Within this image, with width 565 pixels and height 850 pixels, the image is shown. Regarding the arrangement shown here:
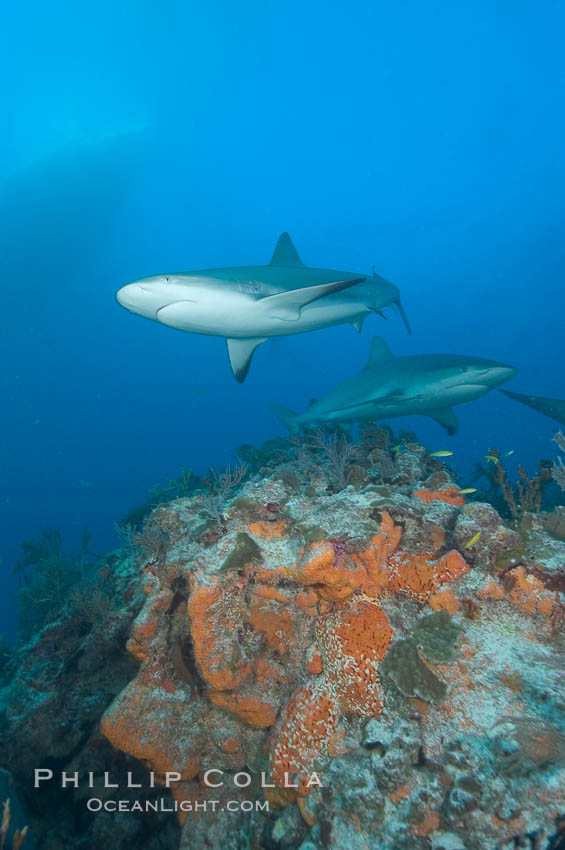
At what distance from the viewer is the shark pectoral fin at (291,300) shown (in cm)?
506

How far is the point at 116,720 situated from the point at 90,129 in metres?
108

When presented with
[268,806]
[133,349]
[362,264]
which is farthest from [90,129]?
[268,806]

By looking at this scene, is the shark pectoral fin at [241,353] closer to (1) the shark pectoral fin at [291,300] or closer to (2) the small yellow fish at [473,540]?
(1) the shark pectoral fin at [291,300]

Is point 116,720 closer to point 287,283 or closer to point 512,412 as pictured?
point 287,283

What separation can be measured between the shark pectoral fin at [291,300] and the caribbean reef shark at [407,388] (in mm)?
3505

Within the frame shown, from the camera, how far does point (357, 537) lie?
3.49 metres

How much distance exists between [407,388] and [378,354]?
186 centimetres

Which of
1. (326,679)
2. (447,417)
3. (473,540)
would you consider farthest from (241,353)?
(447,417)

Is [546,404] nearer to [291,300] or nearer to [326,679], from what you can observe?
[291,300]

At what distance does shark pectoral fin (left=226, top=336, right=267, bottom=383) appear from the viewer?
7.05 m

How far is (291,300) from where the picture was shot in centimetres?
555

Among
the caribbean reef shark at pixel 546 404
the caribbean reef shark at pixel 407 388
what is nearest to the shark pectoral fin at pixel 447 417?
the caribbean reef shark at pixel 407 388

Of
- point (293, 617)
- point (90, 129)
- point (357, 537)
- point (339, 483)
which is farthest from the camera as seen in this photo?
point (90, 129)

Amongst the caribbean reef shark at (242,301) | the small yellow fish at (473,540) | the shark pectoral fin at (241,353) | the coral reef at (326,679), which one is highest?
the caribbean reef shark at (242,301)
